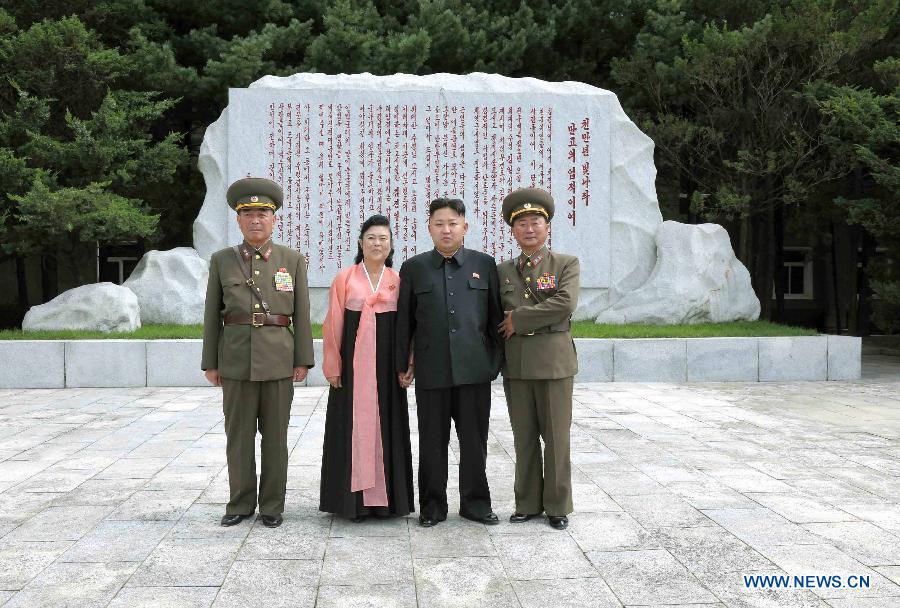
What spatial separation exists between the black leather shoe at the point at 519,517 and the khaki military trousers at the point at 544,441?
0.05 feet

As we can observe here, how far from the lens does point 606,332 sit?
25.4 feet

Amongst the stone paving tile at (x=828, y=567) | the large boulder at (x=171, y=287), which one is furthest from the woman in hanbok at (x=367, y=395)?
the large boulder at (x=171, y=287)

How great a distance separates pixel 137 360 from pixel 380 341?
448 cm

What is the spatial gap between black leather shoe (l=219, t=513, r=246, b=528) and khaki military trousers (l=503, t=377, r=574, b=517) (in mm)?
1119

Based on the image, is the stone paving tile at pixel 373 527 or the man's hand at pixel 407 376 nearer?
the stone paving tile at pixel 373 527

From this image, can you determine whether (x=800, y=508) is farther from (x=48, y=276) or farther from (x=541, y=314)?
(x=48, y=276)

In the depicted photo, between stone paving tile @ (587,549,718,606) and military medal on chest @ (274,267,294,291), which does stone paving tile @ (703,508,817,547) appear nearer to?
stone paving tile @ (587,549,718,606)

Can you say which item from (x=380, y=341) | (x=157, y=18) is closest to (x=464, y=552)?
(x=380, y=341)

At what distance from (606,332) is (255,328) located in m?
5.06

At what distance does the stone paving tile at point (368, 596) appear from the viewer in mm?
2424

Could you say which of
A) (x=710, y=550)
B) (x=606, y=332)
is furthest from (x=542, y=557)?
(x=606, y=332)

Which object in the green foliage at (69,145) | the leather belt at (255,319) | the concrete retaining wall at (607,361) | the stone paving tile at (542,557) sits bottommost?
the stone paving tile at (542,557)

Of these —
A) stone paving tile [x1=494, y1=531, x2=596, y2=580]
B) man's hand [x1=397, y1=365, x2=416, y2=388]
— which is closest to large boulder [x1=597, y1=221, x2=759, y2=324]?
man's hand [x1=397, y1=365, x2=416, y2=388]

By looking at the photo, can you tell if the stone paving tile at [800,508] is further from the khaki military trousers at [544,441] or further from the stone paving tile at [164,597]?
the stone paving tile at [164,597]
